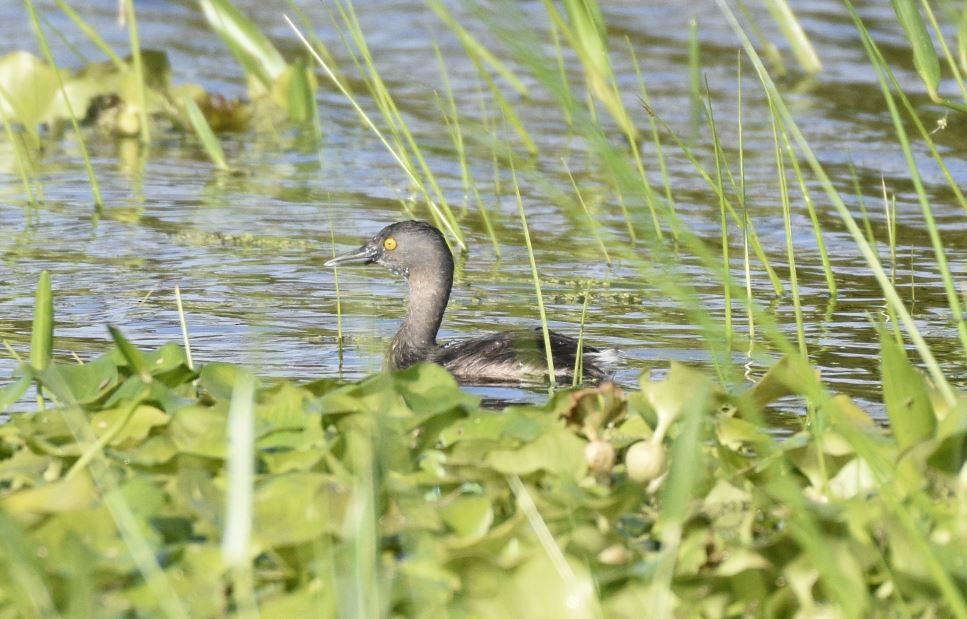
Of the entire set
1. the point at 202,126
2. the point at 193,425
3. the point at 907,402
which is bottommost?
the point at 907,402

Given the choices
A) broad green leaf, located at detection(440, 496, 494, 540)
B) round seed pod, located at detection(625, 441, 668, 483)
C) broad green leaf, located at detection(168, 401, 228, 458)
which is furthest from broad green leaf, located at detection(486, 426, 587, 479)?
broad green leaf, located at detection(168, 401, 228, 458)

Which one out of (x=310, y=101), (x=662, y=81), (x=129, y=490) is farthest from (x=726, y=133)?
(x=129, y=490)

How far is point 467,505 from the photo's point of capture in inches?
135

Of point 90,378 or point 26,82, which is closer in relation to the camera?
point 90,378

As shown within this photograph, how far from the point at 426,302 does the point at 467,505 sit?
146 inches

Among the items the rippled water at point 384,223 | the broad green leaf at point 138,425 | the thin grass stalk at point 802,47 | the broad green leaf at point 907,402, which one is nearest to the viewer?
the broad green leaf at point 907,402

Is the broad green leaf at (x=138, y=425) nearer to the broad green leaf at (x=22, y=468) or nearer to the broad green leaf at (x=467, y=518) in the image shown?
the broad green leaf at (x=22, y=468)

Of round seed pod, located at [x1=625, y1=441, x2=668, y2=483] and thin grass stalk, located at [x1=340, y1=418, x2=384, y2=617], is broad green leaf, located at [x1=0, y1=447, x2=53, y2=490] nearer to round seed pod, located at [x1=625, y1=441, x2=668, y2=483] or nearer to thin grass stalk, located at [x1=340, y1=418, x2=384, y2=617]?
thin grass stalk, located at [x1=340, y1=418, x2=384, y2=617]

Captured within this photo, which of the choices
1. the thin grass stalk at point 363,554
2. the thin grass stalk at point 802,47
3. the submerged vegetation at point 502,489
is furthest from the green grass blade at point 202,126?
the thin grass stalk at point 363,554

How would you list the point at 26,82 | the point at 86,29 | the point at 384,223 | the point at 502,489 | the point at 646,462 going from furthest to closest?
1. the point at 26,82
2. the point at 384,223
3. the point at 86,29
4. the point at 646,462
5. the point at 502,489

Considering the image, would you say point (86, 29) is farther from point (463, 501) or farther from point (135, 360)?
point (463, 501)

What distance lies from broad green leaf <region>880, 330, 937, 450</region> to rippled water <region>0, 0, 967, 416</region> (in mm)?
1276

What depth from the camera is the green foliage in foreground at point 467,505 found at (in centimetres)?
300

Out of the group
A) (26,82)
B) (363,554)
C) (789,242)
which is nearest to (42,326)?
(363,554)
